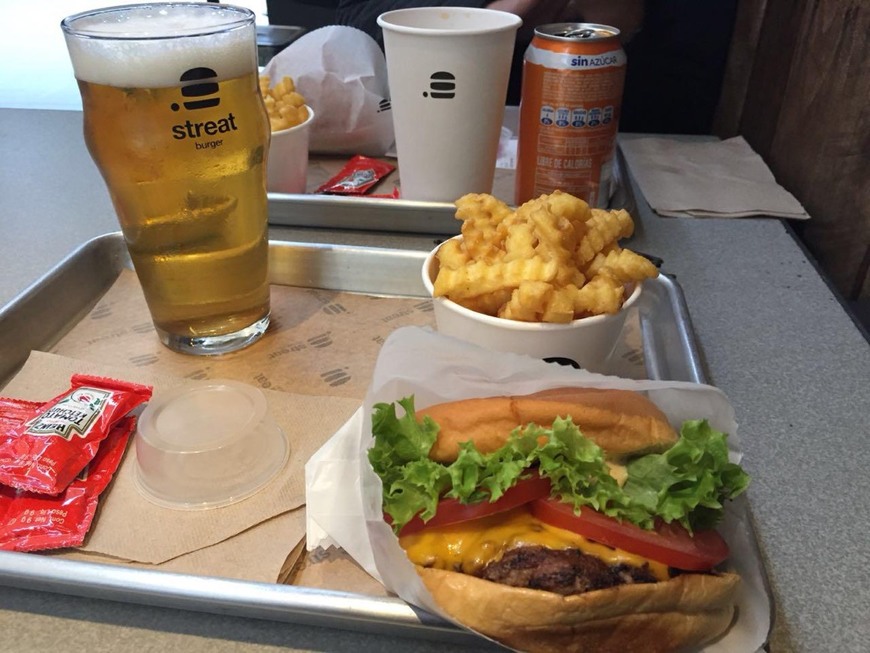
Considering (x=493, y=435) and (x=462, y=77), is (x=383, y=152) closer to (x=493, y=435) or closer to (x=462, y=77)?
(x=462, y=77)

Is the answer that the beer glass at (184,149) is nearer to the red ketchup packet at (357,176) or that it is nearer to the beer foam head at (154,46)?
the beer foam head at (154,46)

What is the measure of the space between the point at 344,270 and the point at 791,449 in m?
0.74

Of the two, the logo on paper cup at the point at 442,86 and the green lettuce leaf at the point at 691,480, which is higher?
the logo on paper cup at the point at 442,86

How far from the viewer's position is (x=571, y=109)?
44.9 inches

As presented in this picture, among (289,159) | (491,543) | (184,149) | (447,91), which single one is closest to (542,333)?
(491,543)

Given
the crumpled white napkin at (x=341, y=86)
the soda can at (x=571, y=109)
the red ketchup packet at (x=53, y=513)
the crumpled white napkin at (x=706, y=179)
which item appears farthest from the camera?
the crumpled white napkin at (x=341, y=86)

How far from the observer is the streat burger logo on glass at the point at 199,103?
2.76ft

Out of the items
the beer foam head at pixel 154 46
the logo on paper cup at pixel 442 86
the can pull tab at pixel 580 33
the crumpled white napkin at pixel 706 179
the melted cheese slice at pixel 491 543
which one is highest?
the beer foam head at pixel 154 46

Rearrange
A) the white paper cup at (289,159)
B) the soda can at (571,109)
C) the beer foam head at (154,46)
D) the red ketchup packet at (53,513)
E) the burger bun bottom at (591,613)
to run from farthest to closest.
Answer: the white paper cup at (289,159), the soda can at (571,109), the beer foam head at (154,46), the red ketchup packet at (53,513), the burger bun bottom at (591,613)

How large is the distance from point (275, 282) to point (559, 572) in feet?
2.69

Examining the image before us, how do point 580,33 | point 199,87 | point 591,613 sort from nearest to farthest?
point 591,613 → point 199,87 → point 580,33

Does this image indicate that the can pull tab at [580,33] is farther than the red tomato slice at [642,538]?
Yes

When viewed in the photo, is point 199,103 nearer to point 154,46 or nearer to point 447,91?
point 154,46

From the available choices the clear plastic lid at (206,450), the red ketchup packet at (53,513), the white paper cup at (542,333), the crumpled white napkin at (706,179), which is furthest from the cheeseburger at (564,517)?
the crumpled white napkin at (706,179)
